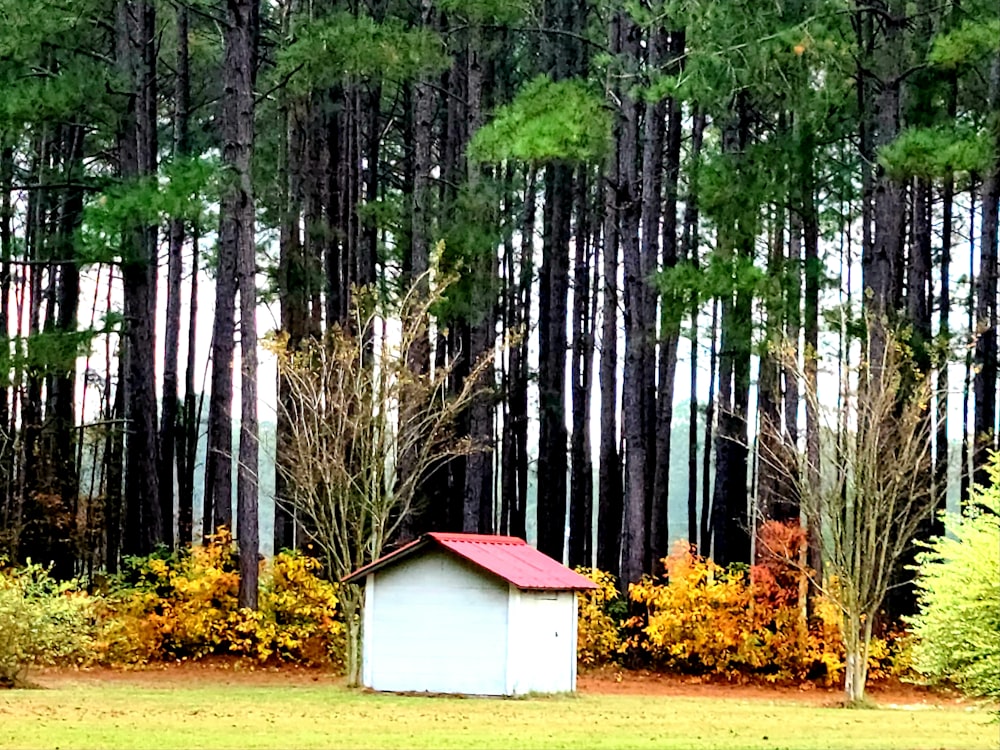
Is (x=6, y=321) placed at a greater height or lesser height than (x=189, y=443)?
greater

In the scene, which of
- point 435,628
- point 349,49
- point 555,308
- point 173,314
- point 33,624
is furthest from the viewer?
point 173,314

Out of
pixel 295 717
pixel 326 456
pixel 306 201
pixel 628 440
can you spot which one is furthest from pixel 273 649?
pixel 306 201

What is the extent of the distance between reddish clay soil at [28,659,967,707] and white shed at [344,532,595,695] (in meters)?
1.77

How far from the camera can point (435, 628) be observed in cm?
2119

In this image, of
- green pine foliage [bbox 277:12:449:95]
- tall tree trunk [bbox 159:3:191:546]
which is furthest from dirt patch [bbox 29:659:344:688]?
green pine foliage [bbox 277:12:449:95]

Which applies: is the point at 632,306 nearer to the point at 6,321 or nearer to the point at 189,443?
the point at 6,321

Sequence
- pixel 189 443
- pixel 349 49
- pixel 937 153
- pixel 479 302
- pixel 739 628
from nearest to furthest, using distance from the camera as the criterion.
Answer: pixel 937 153 → pixel 349 49 → pixel 739 628 → pixel 479 302 → pixel 189 443

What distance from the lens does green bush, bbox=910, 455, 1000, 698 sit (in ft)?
41.9

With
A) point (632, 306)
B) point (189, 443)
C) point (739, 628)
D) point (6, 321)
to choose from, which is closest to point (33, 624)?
point (632, 306)

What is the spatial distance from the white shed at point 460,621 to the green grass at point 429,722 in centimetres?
57

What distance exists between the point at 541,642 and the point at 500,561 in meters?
1.25

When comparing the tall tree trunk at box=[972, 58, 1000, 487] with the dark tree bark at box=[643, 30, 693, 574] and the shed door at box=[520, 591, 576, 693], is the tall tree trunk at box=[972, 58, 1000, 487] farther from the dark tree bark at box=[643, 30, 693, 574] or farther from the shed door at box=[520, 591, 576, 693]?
the shed door at box=[520, 591, 576, 693]

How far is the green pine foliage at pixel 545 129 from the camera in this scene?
23.0m

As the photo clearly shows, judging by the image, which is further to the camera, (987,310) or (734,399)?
(734,399)
